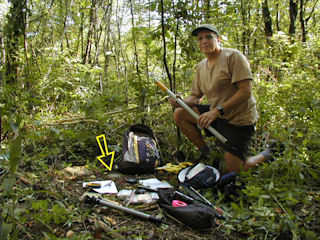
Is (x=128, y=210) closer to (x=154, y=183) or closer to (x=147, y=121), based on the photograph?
(x=154, y=183)

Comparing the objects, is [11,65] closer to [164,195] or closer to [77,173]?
[77,173]

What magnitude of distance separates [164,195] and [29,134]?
1.83 m

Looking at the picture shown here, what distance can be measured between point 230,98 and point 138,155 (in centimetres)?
134

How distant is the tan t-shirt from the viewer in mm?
2973

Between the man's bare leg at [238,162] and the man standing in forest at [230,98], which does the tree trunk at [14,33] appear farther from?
the man's bare leg at [238,162]

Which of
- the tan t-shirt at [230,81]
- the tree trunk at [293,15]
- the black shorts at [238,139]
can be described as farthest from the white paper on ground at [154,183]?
the tree trunk at [293,15]

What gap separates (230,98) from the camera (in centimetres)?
303

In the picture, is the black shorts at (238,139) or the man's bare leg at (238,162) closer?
the man's bare leg at (238,162)

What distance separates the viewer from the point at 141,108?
4.36 m

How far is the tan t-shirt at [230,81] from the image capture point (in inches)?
117

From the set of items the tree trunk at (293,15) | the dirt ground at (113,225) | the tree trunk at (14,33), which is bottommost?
the dirt ground at (113,225)

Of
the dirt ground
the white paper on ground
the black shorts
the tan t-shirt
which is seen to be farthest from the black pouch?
the tan t-shirt

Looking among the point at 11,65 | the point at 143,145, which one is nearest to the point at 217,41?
the point at 143,145

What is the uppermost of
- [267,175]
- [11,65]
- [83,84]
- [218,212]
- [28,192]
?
[11,65]
